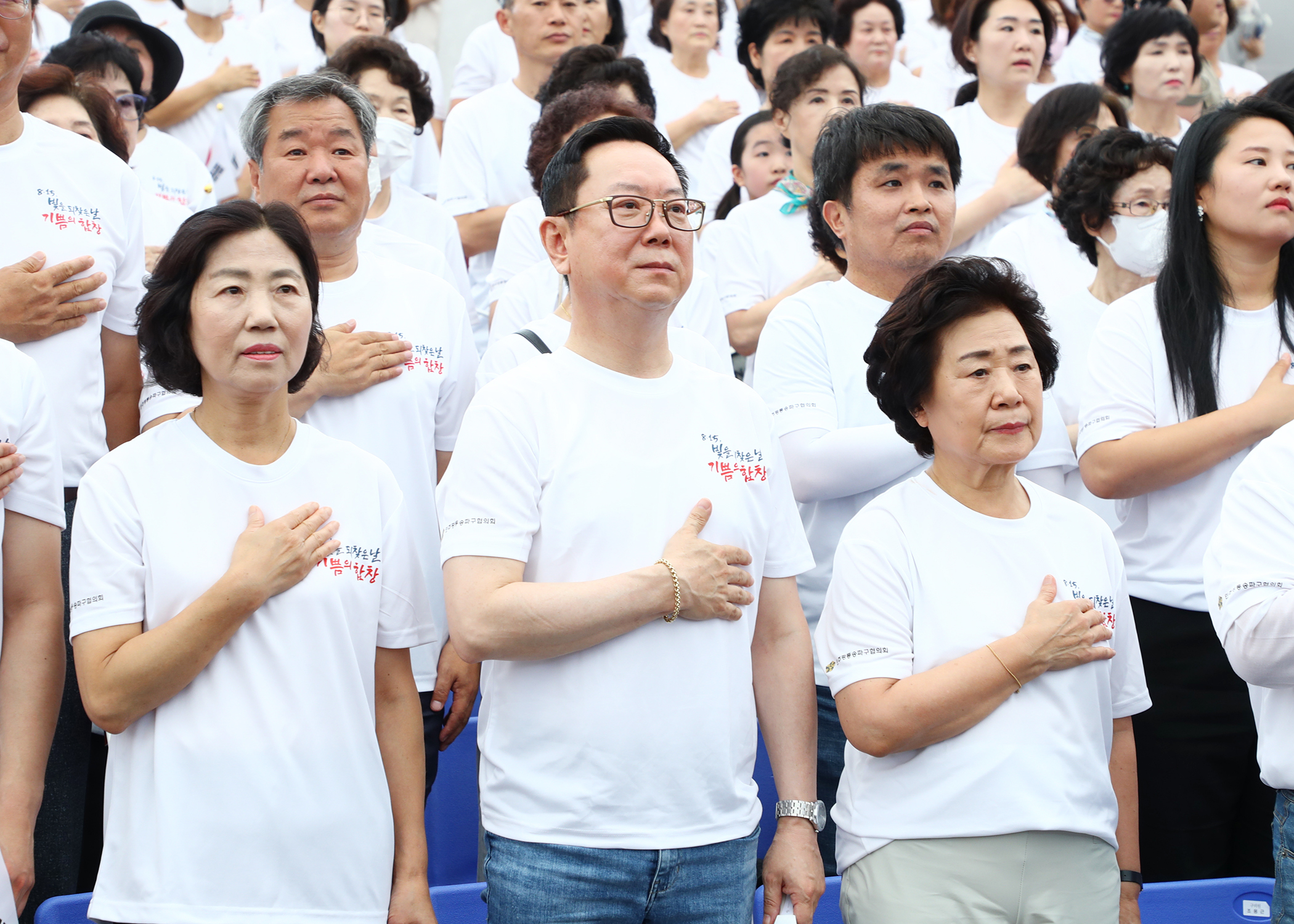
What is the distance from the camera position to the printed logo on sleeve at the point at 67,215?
10.3ft

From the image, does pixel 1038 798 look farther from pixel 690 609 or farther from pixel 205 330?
pixel 205 330

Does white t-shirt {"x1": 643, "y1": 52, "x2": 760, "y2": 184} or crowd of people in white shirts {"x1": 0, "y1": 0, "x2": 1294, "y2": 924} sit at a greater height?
white t-shirt {"x1": 643, "y1": 52, "x2": 760, "y2": 184}

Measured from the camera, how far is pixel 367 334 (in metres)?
3.18

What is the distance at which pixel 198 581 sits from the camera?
7.77 feet

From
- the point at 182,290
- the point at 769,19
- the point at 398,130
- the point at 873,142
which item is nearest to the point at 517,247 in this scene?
the point at 398,130

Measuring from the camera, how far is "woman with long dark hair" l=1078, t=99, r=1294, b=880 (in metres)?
3.17

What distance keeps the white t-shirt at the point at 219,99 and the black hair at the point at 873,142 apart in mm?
3839

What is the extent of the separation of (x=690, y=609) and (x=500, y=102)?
3938 millimetres

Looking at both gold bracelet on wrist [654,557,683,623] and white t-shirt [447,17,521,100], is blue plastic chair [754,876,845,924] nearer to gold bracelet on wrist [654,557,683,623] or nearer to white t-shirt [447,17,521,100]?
gold bracelet on wrist [654,557,683,623]

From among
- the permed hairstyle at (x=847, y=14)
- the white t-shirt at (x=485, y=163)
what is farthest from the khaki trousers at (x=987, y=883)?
the permed hairstyle at (x=847, y=14)

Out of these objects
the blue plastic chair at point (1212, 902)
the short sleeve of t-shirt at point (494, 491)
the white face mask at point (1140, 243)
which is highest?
the white face mask at point (1140, 243)

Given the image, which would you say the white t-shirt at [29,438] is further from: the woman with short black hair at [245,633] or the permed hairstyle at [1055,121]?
the permed hairstyle at [1055,121]

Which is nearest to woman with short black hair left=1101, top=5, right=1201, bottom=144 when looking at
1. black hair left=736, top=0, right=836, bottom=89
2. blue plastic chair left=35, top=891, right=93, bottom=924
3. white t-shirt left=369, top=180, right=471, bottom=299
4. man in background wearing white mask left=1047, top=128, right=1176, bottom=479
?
black hair left=736, top=0, right=836, bottom=89

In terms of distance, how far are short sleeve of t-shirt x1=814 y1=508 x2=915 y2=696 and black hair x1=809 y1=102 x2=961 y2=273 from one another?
3.95 ft
